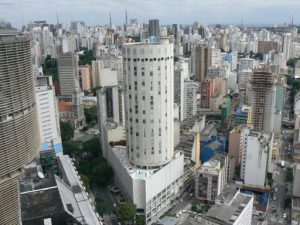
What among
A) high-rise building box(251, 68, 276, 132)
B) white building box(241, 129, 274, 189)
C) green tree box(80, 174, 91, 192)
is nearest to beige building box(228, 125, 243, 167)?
white building box(241, 129, 274, 189)

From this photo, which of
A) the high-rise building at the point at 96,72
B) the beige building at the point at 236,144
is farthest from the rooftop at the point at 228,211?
the high-rise building at the point at 96,72

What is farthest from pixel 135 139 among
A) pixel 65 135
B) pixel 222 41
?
pixel 222 41

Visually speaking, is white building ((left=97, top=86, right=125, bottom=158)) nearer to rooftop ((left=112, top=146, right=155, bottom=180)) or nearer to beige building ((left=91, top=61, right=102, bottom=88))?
Result: rooftop ((left=112, top=146, right=155, bottom=180))

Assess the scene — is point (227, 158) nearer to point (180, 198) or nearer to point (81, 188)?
point (180, 198)

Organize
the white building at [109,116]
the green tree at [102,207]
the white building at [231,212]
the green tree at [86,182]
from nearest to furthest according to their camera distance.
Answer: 1. the white building at [231,212]
2. the green tree at [102,207]
3. the green tree at [86,182]
4. the white building at [109,116]

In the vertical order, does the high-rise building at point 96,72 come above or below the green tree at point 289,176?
above

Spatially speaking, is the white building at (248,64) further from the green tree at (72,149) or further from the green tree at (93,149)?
the green tree at (72,149)
